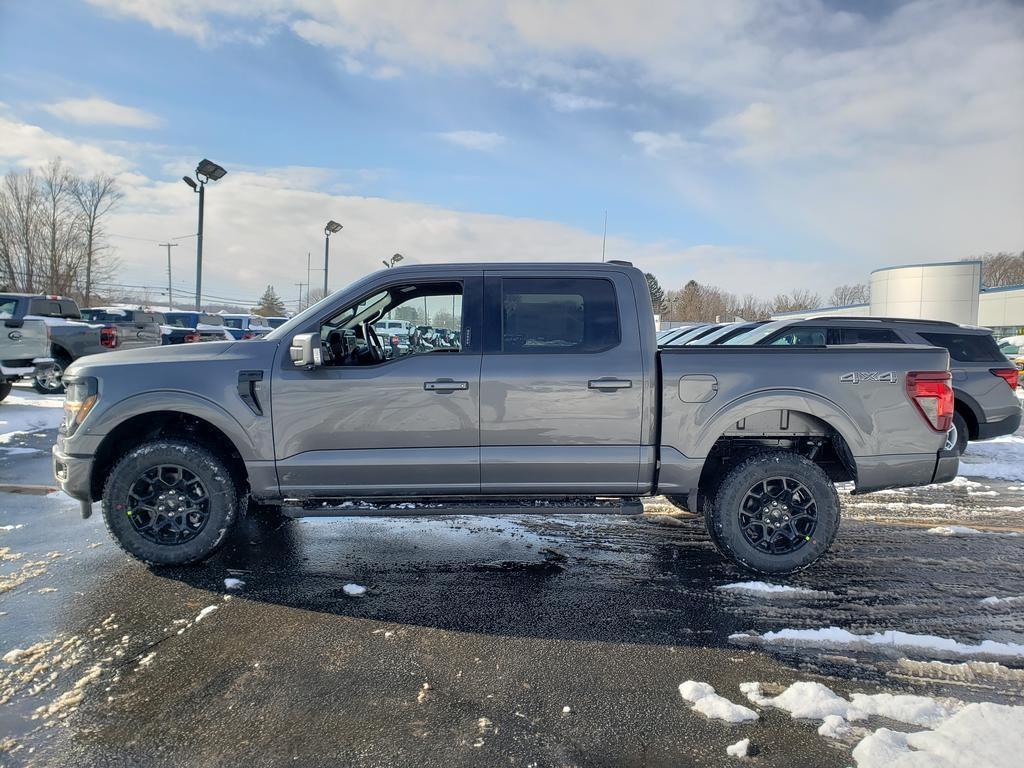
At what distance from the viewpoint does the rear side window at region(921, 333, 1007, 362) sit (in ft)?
25.5

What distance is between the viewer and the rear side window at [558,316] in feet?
13.7

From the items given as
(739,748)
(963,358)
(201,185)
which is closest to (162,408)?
(739,748)

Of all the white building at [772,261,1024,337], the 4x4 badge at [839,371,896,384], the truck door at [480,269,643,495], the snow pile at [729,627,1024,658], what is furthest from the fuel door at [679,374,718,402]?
the white building at [772,261,1024,337]

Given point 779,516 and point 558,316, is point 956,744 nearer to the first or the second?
point 779,516

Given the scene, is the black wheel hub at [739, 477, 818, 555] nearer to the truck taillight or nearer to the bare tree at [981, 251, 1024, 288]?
the truck taillight

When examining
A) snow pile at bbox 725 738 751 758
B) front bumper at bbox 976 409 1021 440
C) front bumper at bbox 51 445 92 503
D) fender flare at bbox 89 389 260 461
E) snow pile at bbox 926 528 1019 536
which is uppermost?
fender flare at bbox 89 389 260 461

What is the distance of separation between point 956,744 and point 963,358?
6879 mm

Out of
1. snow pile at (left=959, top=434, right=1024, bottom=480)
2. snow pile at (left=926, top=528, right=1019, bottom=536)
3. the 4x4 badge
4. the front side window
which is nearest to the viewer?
the 4x4 badge

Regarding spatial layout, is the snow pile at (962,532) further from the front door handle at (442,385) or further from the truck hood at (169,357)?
the truck hood at (169,357)

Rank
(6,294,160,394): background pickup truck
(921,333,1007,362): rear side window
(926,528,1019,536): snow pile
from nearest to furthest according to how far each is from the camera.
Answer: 1. (926,528,1019,536): snow pile
2. (921,333,1007,362): rear side window
3. (6,294,160,394): background pickup truck

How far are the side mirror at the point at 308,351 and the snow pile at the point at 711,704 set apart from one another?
108 inches

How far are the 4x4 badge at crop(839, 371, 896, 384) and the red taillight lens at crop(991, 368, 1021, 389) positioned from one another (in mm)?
4912

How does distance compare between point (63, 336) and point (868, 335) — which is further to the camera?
point (63, 336)

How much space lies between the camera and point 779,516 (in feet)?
13.7
